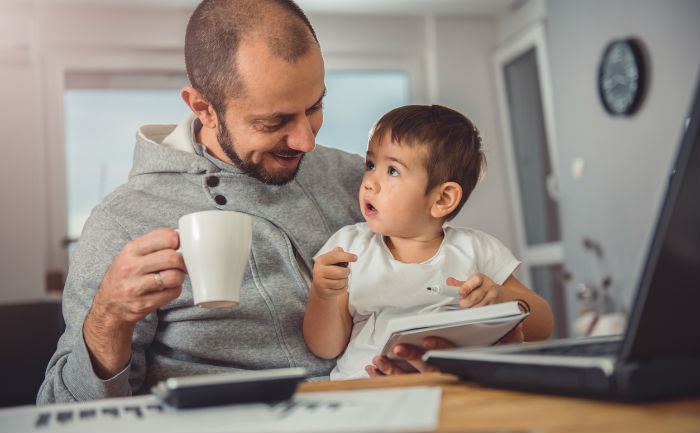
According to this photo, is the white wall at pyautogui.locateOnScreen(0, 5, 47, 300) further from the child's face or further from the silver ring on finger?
the silver ring on finger

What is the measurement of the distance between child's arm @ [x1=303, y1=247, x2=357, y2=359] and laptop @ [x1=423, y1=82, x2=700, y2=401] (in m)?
0.50

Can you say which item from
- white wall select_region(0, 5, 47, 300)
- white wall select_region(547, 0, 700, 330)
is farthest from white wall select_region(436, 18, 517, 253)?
white wall select_region(0, 5, 47, 300)

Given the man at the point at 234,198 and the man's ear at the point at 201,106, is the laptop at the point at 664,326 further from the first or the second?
the man's ear at the point at 201,106

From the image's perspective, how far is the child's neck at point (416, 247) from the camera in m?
1.48

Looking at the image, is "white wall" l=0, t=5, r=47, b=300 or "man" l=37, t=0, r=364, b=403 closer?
"man" l=37, t=0, r=364, b=403

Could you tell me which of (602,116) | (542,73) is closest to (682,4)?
(602,116)

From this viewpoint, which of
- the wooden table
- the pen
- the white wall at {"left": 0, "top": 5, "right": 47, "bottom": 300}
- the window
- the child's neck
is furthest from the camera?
the window

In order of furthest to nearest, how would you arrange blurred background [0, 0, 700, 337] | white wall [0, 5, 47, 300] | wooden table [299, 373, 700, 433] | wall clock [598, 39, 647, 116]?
white wall [0, 5, 47, 300]
blurred background [0, 0, 700, 337]
wall clock [598, 39, 647, 116]
wooden table [299, 373, 700, 433]

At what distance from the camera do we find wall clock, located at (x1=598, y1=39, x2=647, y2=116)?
381cm

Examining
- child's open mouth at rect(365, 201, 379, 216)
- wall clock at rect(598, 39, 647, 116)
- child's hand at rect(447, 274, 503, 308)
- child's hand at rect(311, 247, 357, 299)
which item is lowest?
child's hand at rect(447, 274, 503, 308)

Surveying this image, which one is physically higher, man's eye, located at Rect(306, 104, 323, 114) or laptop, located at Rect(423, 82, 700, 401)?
man's eye, located at Rect(306, 104, 323, 114)

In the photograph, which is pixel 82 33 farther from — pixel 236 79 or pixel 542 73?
pixel 236 79

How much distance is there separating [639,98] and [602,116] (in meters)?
0.41

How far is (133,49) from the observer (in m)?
5.04
